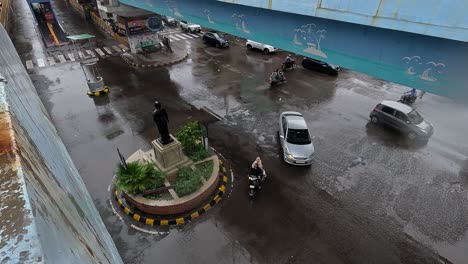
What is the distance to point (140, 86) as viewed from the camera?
2017cm

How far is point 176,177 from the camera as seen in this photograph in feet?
36.2

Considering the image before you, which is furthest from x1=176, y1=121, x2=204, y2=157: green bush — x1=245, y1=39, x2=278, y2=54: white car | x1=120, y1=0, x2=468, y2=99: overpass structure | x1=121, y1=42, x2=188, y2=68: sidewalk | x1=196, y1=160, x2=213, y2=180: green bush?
x1=245, y1=39, x2=278, y2=54: white car

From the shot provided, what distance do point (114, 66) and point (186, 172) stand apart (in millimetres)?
17183

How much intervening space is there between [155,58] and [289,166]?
60.0 ft

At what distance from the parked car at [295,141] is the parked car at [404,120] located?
217 inches

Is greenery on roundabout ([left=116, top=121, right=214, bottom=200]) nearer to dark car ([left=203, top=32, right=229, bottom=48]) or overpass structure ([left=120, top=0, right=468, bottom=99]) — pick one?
overpass structure ([left=120, top=0, right=468, bottom=99])

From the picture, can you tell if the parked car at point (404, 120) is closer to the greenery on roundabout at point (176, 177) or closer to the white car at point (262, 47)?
the greenery on roundabout at point (176, 177)

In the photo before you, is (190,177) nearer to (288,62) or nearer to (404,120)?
(404,120)

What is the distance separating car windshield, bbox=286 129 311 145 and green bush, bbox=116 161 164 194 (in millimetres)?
6456

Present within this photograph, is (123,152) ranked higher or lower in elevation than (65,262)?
lower

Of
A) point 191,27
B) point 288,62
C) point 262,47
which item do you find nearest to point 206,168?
point 288,62

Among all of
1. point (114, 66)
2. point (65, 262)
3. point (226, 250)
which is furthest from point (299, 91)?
point (65, 262)

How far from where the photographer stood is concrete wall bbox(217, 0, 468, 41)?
5.49 metres

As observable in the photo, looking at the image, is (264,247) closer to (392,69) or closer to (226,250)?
(226,250)
